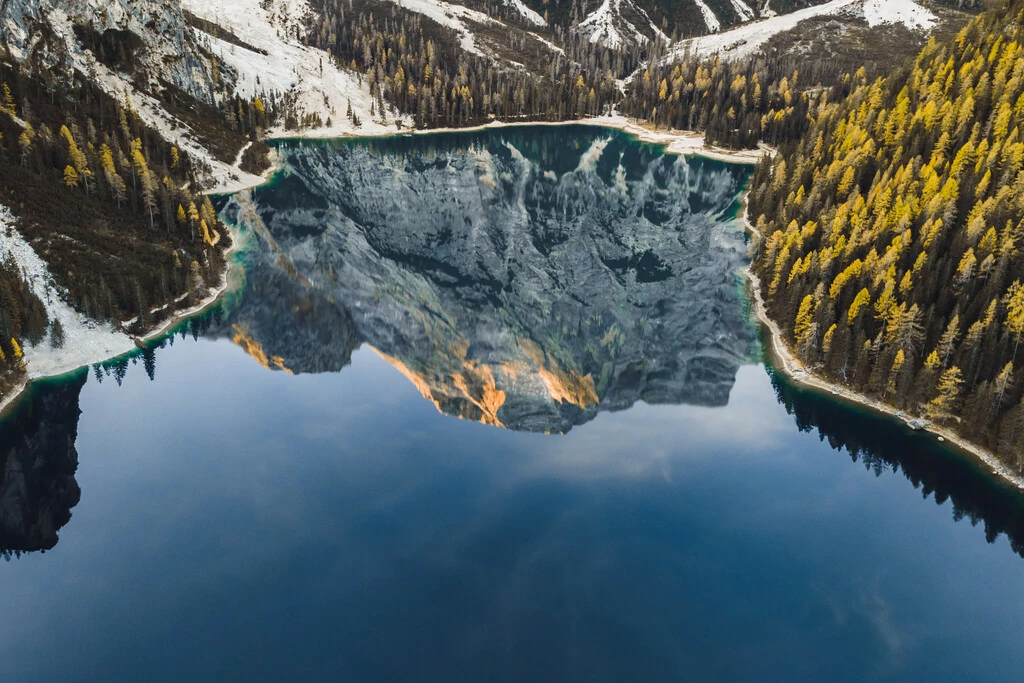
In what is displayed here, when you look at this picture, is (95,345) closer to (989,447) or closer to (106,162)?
(106,162)

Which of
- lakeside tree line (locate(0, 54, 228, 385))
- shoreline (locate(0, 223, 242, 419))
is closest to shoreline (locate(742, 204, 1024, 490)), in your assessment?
shoreline (locate(0, 223, 242, 419))

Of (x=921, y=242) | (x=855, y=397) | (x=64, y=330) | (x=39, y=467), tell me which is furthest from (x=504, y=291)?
(x=39, y=467)

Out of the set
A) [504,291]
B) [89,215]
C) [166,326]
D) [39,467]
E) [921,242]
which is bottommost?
[39,467]

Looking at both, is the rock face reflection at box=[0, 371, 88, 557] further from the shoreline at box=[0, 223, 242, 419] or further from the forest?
the forest

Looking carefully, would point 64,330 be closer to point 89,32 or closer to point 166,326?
point 166,326

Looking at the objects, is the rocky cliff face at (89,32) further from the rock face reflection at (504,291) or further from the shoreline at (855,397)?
the shoreline at (855,397)
